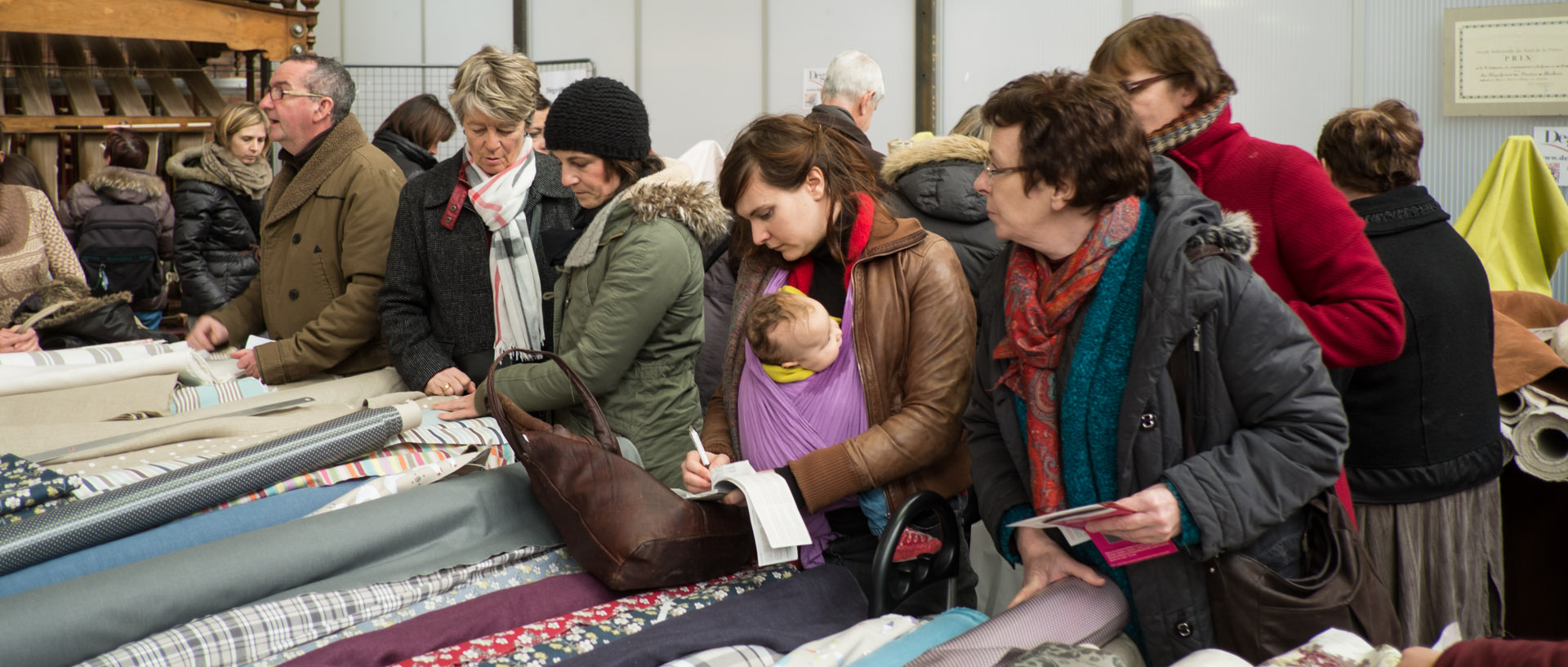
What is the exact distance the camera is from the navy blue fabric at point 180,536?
175 cm

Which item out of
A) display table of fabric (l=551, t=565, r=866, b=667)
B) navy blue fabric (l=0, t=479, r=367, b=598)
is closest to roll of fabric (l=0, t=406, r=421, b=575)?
navy blue fabric (l=0, t=479, r=367, b=598)

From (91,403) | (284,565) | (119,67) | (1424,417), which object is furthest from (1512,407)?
(119,67)

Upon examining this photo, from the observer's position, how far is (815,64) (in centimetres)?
735

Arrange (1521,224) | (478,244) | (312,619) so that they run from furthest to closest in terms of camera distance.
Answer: (1521,224)
(478,244)
(312,619)

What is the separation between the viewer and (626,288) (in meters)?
2.47

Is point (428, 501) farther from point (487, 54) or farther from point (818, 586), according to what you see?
point (487, 54)

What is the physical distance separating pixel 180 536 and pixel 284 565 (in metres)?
0.27

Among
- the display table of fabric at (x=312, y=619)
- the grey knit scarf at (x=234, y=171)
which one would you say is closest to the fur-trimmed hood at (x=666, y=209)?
the display table of fabric at (x=312, y=619)

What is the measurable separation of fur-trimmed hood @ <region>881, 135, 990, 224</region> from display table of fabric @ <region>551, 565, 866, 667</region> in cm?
113

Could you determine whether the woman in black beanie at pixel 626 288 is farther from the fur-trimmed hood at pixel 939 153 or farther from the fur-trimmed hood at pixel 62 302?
the fur-trimmed hood at pixel 62 302

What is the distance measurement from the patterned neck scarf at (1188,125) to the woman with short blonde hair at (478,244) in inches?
60.2

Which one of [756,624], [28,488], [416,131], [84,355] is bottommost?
[756,624]

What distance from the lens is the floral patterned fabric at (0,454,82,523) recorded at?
A: 1.84m

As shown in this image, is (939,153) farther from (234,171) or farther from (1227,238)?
(234,171)
